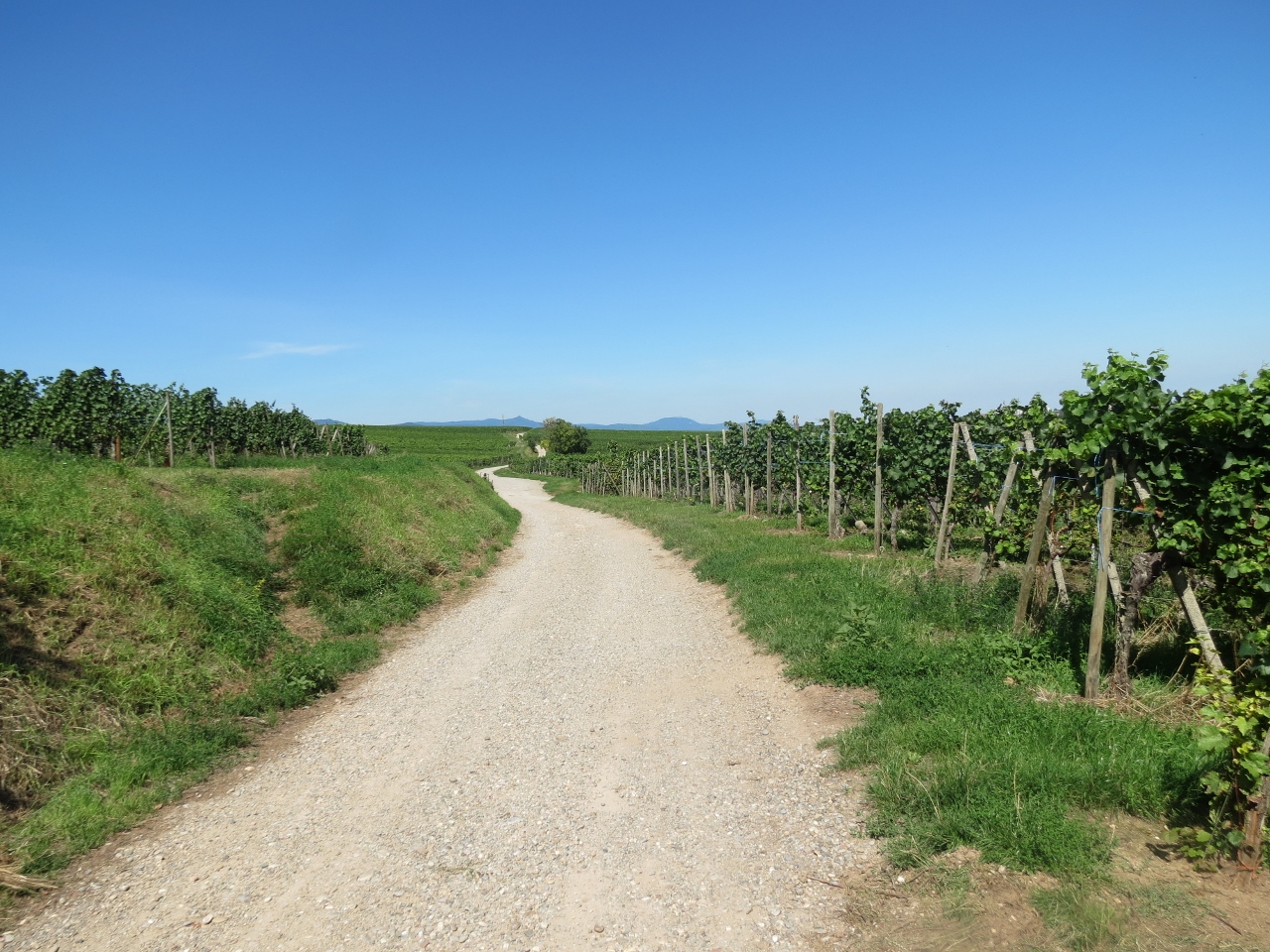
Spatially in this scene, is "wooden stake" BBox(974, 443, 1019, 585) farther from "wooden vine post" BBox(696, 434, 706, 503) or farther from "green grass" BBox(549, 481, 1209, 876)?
"wooden vine post" BBox(696, 434, 706, 503)

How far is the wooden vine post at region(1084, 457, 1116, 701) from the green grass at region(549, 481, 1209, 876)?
292 millimetres

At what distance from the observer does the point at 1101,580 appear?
5621 mm

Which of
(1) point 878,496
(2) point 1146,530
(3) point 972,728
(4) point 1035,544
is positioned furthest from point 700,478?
(3) point 972,728

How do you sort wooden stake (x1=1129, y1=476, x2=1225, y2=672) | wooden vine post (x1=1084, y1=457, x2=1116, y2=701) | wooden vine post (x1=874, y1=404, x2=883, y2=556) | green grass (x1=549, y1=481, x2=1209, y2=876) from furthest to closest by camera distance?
wooden vine post (x1=874, y1=404, x2=883, y2=556)
wooden vine post (x1=1084, y1=457, x2=1116, y2=701)
wooden stake (x1=1129, y1=476, x2=1225, y2=672)
green grass (x1=549, y1=481, x2=1209, y2=876)

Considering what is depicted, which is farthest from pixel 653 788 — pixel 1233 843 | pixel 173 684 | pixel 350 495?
pixel 350 495

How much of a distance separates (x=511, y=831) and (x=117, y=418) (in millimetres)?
22894

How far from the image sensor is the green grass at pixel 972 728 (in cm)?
397

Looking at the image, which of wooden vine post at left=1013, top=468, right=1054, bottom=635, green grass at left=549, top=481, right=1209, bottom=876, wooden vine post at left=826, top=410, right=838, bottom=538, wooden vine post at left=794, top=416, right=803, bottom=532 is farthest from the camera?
wooden vine post at left=794, top=416, right=803, bottom=532

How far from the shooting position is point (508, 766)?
18.1ft

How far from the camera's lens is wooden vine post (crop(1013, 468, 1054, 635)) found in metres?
6.72

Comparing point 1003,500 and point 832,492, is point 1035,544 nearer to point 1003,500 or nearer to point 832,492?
point 1003,500

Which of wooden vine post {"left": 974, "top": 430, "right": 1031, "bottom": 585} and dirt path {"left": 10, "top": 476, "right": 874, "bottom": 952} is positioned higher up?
wooden vine post {"left": 974, "top": 430, "right": 1031, "bottom": 585}

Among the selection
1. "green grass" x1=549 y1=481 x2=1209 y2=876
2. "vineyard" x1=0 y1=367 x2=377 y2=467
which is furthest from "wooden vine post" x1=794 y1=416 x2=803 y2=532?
"vineyard" x1=0 y1=367 x2=377 y2=467

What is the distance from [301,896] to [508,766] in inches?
70.6
